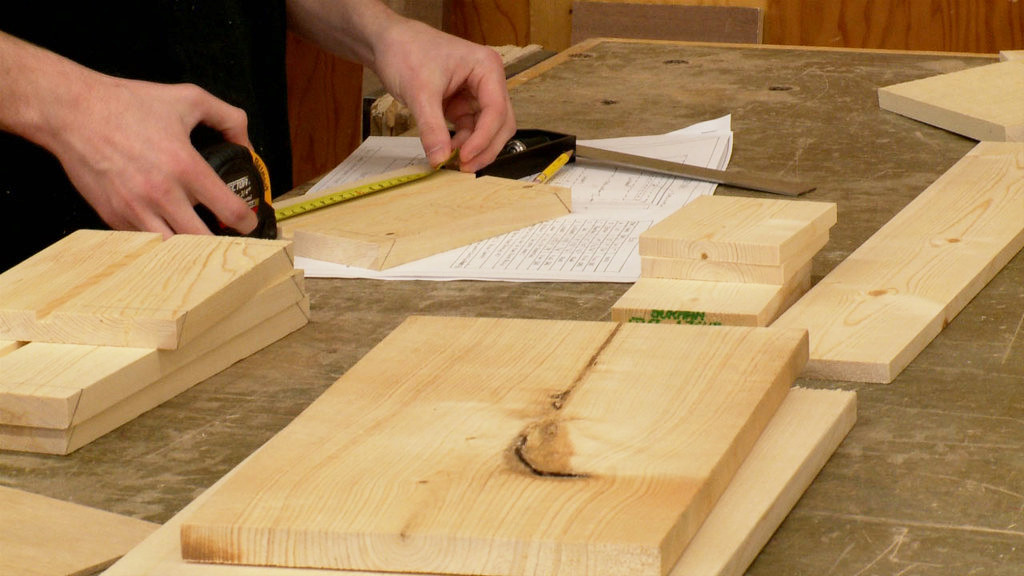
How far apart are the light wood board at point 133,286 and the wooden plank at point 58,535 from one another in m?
0.19

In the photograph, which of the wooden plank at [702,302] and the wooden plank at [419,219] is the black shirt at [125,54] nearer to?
the wooden plank at [419,219]

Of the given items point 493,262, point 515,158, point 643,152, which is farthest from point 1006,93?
point 493,262

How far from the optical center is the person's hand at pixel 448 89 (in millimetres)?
1891

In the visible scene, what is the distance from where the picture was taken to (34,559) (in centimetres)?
83

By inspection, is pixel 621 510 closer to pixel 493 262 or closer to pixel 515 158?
pixel 493 262

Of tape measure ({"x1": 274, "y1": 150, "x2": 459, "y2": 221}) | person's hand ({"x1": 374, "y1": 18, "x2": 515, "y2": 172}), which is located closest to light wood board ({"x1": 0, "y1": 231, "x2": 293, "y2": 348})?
tape measure ({"x1": 274, "y1": 150, "x2": 459, "y2": 221})

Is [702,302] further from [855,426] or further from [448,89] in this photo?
[448,89]

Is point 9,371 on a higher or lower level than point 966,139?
higher

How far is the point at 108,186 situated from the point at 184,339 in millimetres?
458

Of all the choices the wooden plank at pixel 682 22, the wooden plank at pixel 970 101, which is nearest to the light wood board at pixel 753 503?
the wooden plank at pixel 970 101

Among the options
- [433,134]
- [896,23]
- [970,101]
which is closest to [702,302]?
[433,134]

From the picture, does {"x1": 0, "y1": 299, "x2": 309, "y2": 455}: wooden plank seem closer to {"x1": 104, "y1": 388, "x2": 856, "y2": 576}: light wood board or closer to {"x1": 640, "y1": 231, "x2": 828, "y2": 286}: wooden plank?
{"x1": 104, "y1": 388, "x2": 856, "y2": 576}: light wood board

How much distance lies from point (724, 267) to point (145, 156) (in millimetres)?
664

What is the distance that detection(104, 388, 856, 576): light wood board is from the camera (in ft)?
2.59
